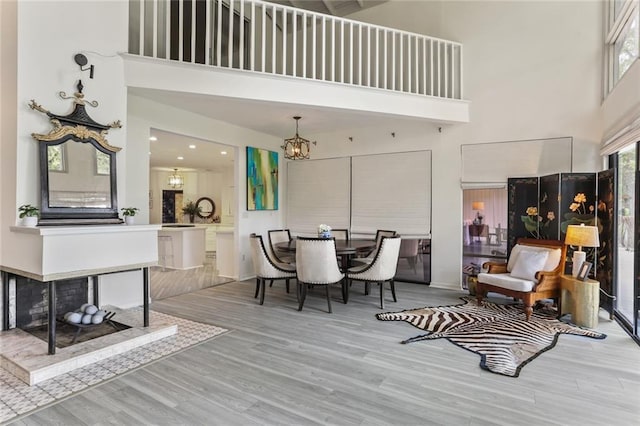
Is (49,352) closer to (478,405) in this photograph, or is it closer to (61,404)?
(61,404)

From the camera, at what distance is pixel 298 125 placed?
247 inches

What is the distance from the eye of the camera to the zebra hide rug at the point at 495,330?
121 inches

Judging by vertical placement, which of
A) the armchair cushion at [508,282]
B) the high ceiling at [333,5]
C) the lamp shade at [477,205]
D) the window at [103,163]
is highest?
the high ceiling at [333,5]

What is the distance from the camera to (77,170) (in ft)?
11.8

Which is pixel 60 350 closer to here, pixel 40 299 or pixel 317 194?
pixel 40 299

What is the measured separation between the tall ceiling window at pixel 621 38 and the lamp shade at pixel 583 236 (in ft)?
5.83

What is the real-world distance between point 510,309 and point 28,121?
5804 millimetres

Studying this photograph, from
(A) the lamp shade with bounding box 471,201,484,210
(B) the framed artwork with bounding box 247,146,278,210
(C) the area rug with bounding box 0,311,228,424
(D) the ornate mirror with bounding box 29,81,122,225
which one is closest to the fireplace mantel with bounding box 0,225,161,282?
(D) the ornate mirror with bounding box 29,81,122,225

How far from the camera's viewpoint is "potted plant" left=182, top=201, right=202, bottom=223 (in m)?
11.5

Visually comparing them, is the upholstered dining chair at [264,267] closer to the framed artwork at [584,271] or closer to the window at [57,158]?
Answer: the window at [57,158]

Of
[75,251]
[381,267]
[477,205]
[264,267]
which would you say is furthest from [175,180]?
[477,205]

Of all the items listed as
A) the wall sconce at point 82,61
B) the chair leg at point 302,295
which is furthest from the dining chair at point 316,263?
the wall sconce at point 82,61

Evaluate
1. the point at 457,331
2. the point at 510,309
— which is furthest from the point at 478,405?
the point at 510,309

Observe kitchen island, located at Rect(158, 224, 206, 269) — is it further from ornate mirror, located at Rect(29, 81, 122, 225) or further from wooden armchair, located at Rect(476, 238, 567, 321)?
wooden armchair, located at Rect(476, 238, 567, 321)
